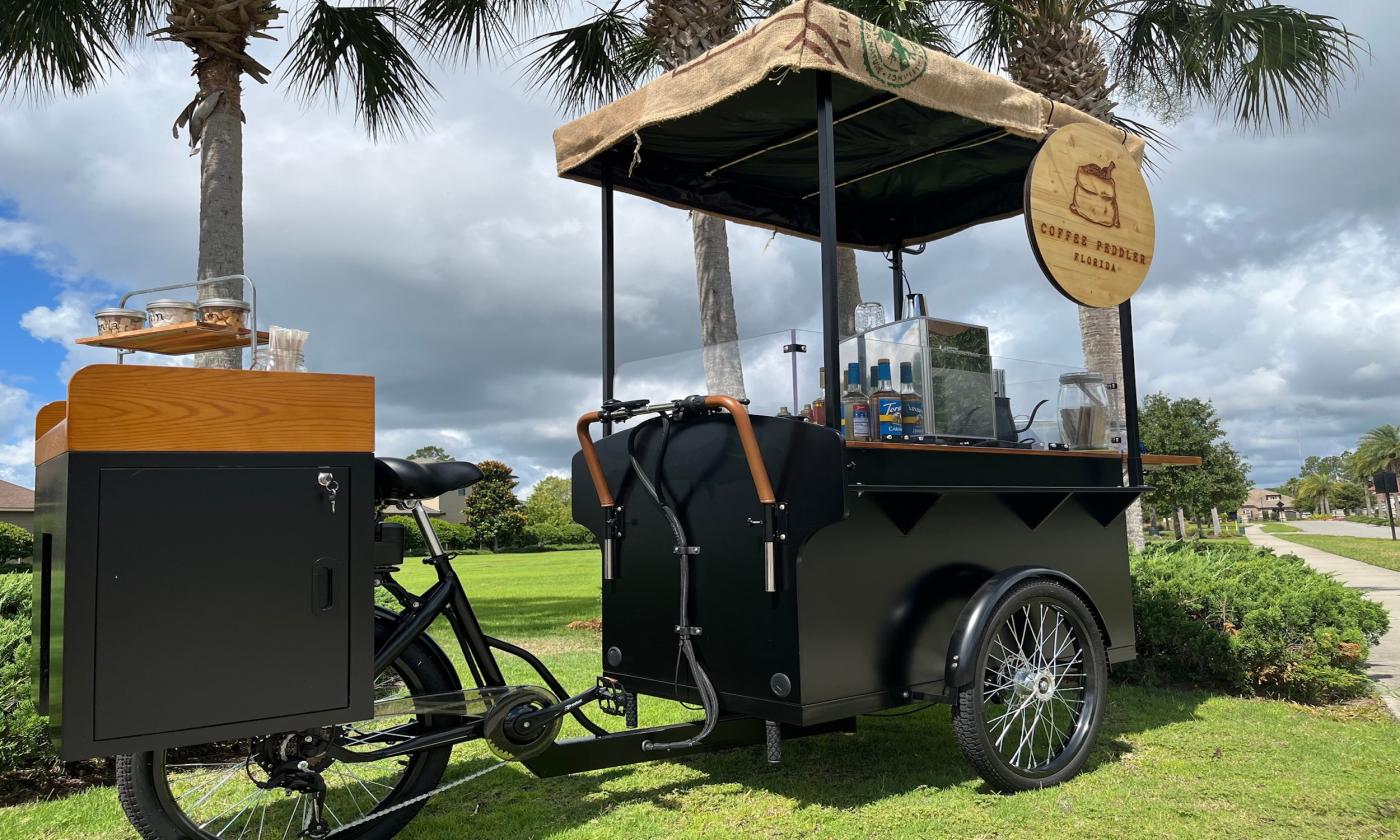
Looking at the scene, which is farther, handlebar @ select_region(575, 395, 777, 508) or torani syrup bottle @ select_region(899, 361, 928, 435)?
torani syrup bottle @ select_region(899, 361, 928, 435)

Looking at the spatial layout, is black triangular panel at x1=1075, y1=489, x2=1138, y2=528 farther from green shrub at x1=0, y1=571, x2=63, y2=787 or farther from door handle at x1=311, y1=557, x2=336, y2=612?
green shrub at x1=0, y1=571, x2=63, y2=787

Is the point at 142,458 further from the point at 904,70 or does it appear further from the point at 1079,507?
the point at 1079,507

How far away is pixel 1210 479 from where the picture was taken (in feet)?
90.7

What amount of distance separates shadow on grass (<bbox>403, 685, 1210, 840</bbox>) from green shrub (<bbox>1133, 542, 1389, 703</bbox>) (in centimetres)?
124

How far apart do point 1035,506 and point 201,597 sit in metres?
3.46

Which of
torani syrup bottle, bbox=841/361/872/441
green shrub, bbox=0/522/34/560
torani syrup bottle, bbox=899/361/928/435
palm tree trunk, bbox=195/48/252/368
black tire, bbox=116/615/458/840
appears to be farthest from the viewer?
green shrub, bbox=0/522/34/560

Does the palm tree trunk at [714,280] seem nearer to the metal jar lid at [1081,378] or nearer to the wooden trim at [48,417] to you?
the metal jar lid at [1081,378]

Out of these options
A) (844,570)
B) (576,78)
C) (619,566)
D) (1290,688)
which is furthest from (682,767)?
(576,78)

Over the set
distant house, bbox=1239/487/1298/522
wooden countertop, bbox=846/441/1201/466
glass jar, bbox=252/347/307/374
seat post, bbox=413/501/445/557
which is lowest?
distant house, bbox=1239/487/1298/522

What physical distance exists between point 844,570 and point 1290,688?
13.1 ft

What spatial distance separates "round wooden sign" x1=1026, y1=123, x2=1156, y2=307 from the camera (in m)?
4.42

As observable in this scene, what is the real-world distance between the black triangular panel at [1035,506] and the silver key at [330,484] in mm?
2939

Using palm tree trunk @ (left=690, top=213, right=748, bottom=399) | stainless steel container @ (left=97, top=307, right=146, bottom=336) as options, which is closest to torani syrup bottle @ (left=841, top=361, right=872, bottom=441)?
stainless steel container @ (left=97, top=307, right=146, bottom=336)

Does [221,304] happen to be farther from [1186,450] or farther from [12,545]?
[1186,450]
